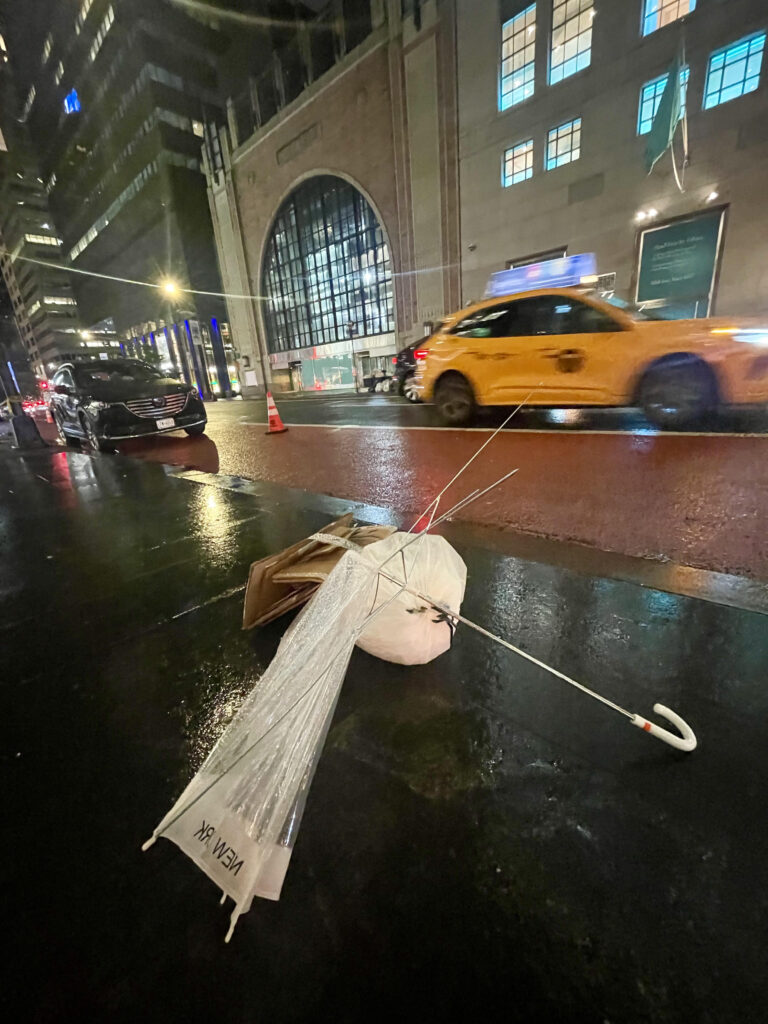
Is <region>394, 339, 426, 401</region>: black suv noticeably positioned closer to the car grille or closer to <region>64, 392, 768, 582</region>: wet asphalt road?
<region>64, 392, 768, 582</region>: wet asphalt road

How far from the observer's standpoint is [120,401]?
26.6ft

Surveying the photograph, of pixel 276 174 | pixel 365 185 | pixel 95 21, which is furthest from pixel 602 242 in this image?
pixel 95 21

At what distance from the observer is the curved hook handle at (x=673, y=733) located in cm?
128

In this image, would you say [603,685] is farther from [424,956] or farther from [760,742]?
[424,956]

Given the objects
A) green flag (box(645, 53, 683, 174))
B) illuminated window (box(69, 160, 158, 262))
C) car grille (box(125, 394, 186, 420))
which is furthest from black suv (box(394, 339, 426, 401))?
illuminated window (box(69, 160, 158, 262))

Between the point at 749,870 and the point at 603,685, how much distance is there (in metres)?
0.62

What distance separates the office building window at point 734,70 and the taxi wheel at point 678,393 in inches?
→ 522

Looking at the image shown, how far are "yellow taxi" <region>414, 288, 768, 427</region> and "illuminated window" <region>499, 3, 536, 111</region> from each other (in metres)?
15.7

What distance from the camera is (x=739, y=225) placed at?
40.0ft

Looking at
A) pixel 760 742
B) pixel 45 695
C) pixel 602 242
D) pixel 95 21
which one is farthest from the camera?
pixel 95 21

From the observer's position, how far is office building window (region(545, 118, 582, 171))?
580 inches

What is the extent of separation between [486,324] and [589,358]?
5.51 feet

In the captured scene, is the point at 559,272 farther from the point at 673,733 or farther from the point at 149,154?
the point at 149,154

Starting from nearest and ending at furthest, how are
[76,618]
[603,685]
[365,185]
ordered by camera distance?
[603,685] < [76,618] < [365,185]
